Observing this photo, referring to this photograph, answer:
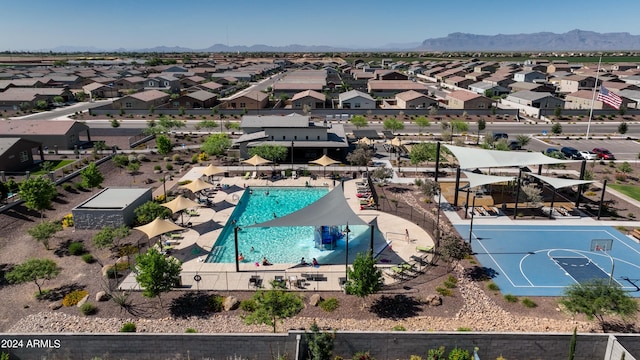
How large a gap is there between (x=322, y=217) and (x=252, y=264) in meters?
6.33

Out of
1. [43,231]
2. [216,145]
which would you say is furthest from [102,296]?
[216,145]

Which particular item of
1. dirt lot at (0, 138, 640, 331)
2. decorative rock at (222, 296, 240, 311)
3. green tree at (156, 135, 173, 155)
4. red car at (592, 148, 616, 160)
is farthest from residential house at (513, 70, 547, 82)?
decorative rock at (222, 296, 240, 311)

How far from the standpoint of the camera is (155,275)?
24.1 metres

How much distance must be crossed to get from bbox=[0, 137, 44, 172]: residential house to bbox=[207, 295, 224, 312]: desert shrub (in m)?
37.4

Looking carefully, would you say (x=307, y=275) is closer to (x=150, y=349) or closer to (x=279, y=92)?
(x=150, y=349)

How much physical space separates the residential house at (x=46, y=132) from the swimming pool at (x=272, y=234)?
33.4 meters

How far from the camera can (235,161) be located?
55625 mm

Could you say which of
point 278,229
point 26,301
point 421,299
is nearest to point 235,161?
point 278,229

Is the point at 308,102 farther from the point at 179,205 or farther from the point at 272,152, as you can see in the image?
the point at 179,205

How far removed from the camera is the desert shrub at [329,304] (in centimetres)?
2472

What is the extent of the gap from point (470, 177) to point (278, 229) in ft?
60.6

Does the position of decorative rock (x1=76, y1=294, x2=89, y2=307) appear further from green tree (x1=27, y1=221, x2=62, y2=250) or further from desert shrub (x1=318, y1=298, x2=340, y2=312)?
desert shrub (x1=318, y1=298, x2=340, y2=312)

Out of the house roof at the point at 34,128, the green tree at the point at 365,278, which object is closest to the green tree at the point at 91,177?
the house roof at the point at 34,128

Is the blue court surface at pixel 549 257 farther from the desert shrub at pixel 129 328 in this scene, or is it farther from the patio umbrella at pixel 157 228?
the patio umbrella at pixel 157 228
